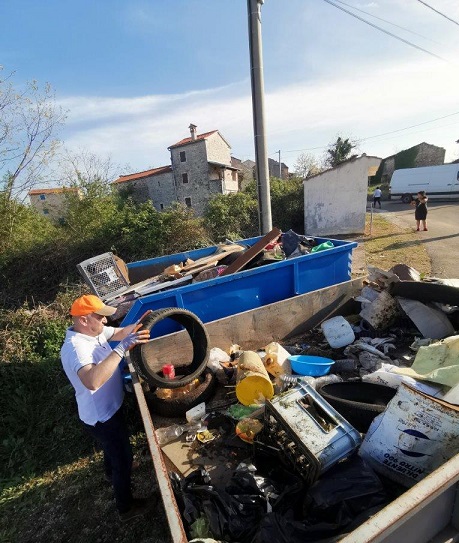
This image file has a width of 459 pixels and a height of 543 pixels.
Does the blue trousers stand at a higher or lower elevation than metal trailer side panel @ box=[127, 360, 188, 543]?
lower

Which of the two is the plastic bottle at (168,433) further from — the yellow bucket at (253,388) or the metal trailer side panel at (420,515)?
the metal trailer side panel at (420,515)

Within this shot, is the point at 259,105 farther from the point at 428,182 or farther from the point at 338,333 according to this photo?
the point at 428,182

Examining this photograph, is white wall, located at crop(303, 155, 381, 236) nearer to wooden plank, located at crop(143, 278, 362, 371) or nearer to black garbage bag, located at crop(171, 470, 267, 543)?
wooden plank, located at crop(143, 278, 362, 371)

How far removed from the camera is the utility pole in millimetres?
6082

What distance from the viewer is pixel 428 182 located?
21.5m

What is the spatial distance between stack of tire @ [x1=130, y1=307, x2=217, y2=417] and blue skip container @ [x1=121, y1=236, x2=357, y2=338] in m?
0.49

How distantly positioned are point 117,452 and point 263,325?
2389 millimetres

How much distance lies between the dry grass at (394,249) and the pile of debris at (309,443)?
15.0 feet

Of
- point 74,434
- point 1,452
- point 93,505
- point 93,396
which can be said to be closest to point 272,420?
point 93,396

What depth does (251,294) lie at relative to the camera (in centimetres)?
429

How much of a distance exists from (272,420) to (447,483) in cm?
118

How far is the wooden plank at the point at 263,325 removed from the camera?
3.65m

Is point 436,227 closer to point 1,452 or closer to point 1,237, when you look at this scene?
point 1,452

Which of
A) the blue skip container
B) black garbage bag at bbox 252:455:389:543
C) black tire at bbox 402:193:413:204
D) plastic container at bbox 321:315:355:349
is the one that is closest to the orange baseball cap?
the blue skip container
